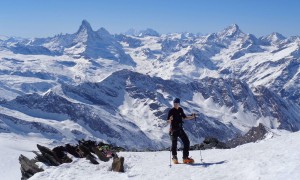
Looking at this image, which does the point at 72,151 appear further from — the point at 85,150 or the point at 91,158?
the point at 91,158

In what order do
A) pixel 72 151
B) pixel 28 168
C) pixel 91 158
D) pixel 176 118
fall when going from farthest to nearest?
pixel 72 151 → pixel 28 168 → pixel 91 158 → pixel 176 118

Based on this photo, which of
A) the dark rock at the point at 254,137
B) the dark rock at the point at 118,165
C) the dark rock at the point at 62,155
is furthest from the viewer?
the dark rock at the point at 254,137

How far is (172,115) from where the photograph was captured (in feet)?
86.8

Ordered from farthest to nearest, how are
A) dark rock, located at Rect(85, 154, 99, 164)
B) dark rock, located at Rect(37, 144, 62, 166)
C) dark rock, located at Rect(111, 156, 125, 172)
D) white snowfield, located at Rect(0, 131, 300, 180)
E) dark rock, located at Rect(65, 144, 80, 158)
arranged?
dark rock, located at Rect(65, 144, 80, 158)
dark rock, located at Rect(37, 144, 62, 166)
dark rock, located at Rect(85, 154, 99, 164)
dark rock, located at Rect(111, 156, 125, 172)
white snowfield, located at Rect(0, 131, 300, 180)

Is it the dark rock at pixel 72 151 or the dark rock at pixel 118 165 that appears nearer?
the dark rock at pixel 118 165

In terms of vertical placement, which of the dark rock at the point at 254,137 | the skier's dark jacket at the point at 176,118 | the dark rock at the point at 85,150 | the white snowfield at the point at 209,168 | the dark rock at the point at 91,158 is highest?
the dark rock at the point at 254,137

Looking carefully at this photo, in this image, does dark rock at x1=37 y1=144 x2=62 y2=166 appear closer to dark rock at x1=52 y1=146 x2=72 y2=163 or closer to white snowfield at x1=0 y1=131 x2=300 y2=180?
dark rock at x1=52 y1=146 x2=72 y2=163

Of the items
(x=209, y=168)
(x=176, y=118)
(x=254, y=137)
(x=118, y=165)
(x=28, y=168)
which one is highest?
(x=254, y=137)

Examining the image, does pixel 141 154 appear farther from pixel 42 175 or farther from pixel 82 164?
pixel 42 175

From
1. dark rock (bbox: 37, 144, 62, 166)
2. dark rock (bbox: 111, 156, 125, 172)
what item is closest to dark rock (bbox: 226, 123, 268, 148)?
dark rock (bbox: 37, 144, 62, 166)

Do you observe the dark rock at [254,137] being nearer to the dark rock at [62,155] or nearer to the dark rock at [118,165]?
the dark rock at [62,155]

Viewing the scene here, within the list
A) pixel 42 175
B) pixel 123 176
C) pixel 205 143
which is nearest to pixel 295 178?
pixel 123 176

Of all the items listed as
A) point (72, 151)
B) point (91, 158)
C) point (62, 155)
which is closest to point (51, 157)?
point (62, 155)

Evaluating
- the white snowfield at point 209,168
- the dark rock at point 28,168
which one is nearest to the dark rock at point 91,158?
the white snowfield at point 209,168
